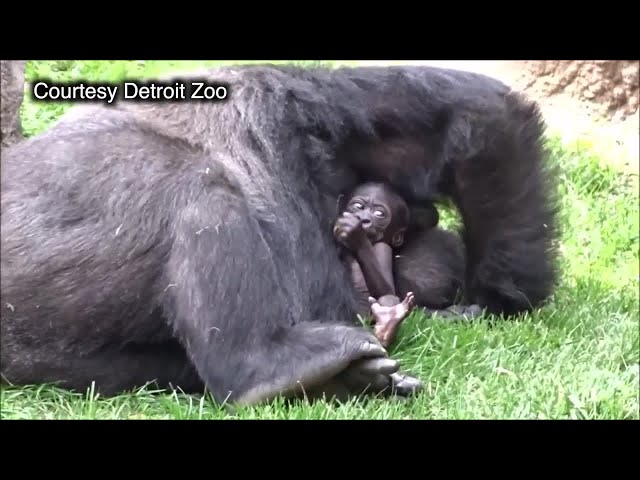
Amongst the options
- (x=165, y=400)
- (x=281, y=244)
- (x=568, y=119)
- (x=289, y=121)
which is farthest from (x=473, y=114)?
(x=568, y=119)

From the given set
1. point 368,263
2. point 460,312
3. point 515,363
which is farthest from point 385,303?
point 515,363

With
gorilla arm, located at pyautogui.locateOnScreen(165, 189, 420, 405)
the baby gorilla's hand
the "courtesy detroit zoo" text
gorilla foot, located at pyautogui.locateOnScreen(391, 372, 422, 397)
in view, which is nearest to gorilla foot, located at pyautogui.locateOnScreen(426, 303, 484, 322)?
the baby gorilla's hand

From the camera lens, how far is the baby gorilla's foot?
3.40 meters

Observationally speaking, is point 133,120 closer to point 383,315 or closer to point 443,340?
point 383,315

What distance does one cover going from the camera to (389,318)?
341 cm

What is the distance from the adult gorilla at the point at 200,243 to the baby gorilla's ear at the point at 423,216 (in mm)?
389

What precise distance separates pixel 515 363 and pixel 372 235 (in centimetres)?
77

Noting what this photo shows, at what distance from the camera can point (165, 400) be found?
302cm

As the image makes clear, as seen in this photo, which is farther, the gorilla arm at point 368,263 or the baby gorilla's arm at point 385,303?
the gorilla arm at point 368,263

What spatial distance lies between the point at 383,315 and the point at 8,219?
1.33 m

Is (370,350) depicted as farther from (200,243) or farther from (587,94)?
(587,94)

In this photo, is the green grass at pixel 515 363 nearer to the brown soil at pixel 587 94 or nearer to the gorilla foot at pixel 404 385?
the gorilla foot at pixel 404 385

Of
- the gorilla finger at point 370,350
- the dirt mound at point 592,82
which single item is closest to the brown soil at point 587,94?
the dirt mound at point 592,82

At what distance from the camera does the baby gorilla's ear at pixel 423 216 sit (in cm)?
398
